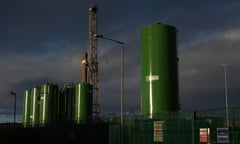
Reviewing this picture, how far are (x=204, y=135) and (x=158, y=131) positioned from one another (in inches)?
161

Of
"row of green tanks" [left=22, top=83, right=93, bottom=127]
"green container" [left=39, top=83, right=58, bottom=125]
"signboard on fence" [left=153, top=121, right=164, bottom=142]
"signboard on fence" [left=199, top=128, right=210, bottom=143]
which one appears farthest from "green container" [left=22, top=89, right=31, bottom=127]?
"signboard on fence" [left=199, top=128, right=210, bottom=143]

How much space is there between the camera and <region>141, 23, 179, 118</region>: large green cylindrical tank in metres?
28.3

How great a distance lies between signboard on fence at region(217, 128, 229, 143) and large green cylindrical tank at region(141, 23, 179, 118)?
8157 mm

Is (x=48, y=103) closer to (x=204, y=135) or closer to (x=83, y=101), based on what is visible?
(x=83, y=101)

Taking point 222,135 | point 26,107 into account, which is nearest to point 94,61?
point 26,107

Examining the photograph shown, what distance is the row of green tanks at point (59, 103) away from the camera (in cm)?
4869

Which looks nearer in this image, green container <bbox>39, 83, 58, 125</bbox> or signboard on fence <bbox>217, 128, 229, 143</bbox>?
signboard on fence <bbox>217, 128, 229, 143</bbox>

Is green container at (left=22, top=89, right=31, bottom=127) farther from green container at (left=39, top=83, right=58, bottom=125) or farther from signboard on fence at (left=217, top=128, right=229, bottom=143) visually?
signboard on fence at (left=217, top=128, right=229, bottom=143)

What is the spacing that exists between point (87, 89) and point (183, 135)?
88.3 ft

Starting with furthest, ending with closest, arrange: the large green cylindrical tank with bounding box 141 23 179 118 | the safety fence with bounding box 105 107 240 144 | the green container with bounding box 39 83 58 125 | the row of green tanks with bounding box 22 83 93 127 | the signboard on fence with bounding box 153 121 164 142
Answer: the green container with bounding box 39 83 58 125 → the row of green tanks with bounding box 22 83 93 127 → the large green cylindrical tank with bounding box 141 23 179 118 → the signboard on fence with bounding box 153 121 164 142 → the safety fence with bounding box 105 107 240 144

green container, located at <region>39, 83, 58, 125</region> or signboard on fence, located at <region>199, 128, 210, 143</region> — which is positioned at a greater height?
green container, located at <region>39, 83, 58, 125</region>

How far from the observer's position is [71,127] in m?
36.6

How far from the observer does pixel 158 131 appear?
981 inches

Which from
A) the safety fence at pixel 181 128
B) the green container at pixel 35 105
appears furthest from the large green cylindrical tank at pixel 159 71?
the green container at pixel 35 105
